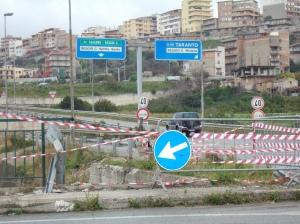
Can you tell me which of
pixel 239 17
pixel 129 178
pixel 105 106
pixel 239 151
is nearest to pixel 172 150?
pixel 239 151

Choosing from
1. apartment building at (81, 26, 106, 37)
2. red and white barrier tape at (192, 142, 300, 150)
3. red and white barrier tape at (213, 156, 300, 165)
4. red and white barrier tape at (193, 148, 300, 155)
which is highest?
apartment building at (81, 26, 106, 37)

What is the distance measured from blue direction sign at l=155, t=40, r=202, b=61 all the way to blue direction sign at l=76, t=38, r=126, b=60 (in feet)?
6.79

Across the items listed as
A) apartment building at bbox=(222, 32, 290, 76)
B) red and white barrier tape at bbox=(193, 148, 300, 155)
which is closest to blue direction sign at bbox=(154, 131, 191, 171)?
red and white barrier tape at bbox=(193, 148, 300, 155)

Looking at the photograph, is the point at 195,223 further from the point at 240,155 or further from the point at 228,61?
the point at 228,61

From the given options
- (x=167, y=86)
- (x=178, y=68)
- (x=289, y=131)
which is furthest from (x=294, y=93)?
(x=289, y=131)

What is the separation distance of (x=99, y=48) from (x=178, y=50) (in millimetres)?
4241

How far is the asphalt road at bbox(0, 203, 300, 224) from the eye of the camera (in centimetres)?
830

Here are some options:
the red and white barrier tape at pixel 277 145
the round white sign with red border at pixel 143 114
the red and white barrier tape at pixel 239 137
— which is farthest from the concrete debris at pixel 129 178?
the round white sign with red border at pixel 143 114

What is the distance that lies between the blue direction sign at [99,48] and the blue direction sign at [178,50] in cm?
207

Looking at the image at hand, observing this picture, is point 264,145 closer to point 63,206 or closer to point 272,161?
point 272,161

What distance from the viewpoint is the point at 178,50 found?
31.1 m

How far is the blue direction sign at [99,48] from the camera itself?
29.9 meters

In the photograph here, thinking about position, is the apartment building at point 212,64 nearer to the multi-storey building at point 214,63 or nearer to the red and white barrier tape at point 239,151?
the multi-storey building at point 214,63

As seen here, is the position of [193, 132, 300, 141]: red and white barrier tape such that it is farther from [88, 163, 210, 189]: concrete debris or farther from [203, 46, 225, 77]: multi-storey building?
[203, 46, 225, 77]: multi-storey building
